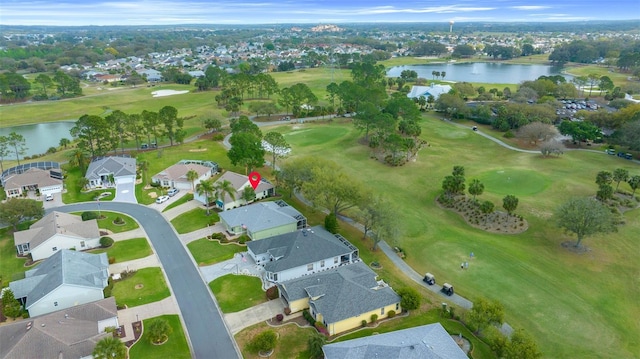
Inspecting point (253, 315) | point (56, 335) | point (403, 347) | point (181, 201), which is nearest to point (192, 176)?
point (181, 201)

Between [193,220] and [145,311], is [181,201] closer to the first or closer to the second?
[193,220]

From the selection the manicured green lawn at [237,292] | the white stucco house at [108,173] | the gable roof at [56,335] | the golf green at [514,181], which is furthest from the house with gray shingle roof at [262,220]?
the golf green at [514,181]

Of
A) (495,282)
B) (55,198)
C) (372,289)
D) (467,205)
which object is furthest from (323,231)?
(55,198)

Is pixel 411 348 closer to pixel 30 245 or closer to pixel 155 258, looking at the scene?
pixel 155 258

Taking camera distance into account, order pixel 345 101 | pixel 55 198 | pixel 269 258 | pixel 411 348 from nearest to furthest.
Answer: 1. pixel 411 348
2. pixel 269 258
3. pixel 55 198
4. pixel 345 101

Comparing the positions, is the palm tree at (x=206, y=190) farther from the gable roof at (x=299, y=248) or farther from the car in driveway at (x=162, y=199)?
the gable roof at (x=299, y=248)
